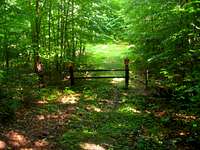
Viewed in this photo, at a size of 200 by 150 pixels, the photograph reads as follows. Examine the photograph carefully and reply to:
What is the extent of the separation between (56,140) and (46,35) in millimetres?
12742

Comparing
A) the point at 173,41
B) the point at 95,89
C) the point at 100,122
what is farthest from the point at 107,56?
the point at 100,122

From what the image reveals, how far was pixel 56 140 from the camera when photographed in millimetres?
11469

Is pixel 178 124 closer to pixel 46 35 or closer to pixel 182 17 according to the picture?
pixel 182 17

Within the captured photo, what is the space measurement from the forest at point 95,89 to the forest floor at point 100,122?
0.11 feet

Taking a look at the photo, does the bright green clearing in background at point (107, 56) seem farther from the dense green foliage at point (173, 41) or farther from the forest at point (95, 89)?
the forest at point (95, 89)

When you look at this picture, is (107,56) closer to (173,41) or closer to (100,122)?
(173,41)

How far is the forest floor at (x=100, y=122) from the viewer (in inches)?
448

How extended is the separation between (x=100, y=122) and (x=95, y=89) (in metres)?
5.80

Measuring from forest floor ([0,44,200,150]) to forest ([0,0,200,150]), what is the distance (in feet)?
0.11

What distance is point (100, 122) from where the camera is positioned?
1381 cm

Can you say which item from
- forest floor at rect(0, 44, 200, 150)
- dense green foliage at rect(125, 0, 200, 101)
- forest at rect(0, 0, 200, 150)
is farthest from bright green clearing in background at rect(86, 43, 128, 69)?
forest floor at rect(0, 44, 200, 150)

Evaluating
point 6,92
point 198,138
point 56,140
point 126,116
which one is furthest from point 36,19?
point 198,138

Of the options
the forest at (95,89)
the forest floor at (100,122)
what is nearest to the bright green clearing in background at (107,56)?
the forest at (95,89)

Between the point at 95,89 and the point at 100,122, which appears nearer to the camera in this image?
the point at 100,122
